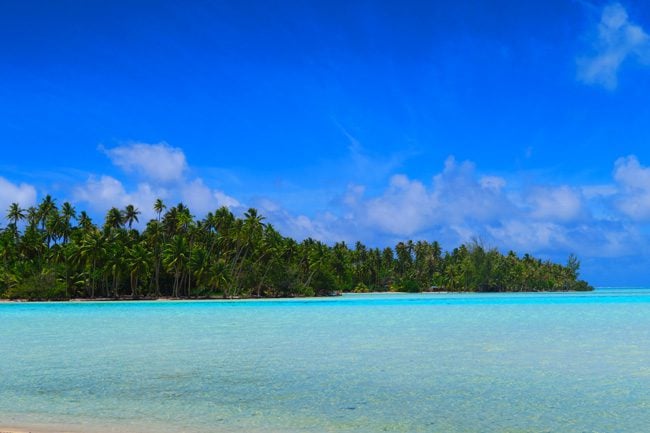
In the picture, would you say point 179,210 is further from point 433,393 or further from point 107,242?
point 433,393

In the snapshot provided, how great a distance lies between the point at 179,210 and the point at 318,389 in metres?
82.0

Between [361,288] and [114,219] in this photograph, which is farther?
[361,288]

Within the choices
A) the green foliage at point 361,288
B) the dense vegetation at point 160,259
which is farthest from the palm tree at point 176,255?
the green foliage at point 361,288

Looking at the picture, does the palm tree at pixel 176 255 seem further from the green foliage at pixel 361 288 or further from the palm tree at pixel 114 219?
the green foliage at pixel 361 288

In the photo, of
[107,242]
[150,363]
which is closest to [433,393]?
[150,363]

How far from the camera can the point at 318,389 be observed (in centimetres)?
1256

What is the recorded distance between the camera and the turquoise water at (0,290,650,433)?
956 cm

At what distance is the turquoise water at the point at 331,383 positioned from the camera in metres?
9.56

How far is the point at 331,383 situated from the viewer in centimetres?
1328

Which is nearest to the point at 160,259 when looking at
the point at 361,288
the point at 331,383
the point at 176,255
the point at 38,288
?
the point at 176,255

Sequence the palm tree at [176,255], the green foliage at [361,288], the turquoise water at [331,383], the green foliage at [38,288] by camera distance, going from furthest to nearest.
Answer: the green foliage at [361,288], the palm tree at [176,255], the green foliage at [38,288], the turquoise water at [331,383]

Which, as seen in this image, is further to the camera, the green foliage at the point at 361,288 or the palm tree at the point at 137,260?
the green foliage at the point at 361,288

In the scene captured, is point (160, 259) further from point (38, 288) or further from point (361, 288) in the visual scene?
point (361, 288)

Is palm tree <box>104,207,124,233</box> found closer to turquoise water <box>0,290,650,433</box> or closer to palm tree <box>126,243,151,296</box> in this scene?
palm tree <box>126,243,151,296</box>
